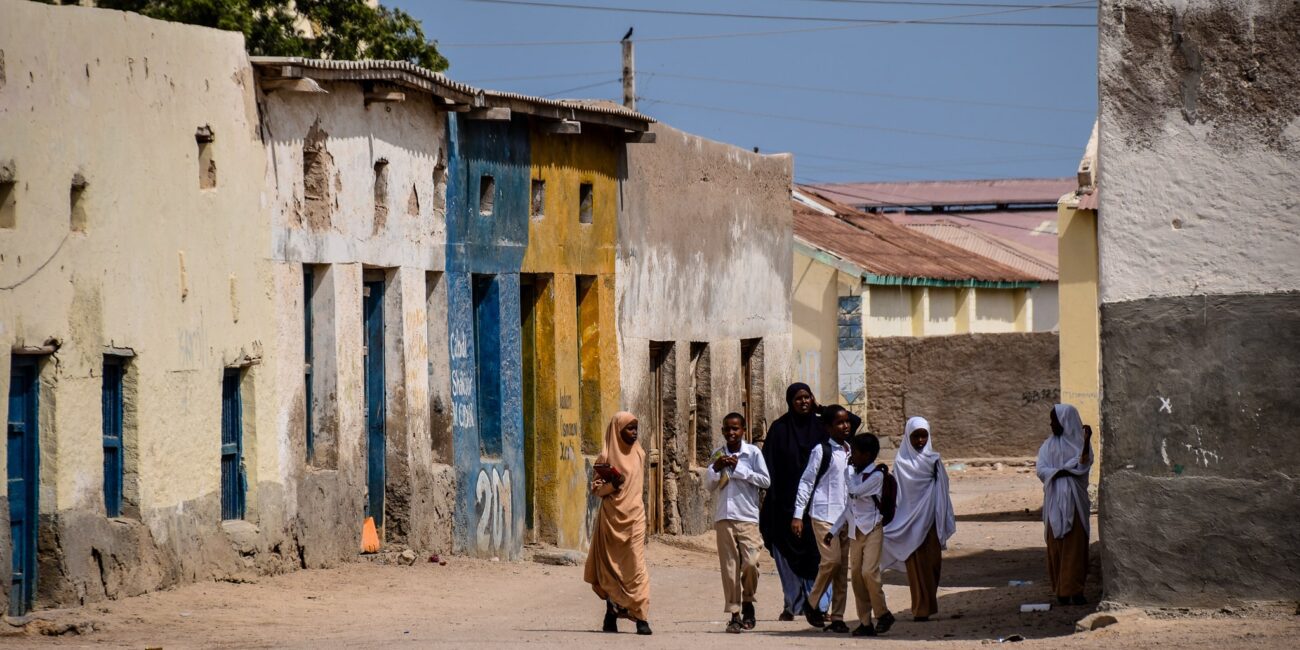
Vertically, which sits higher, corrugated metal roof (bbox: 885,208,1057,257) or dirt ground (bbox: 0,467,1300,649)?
corrugated metal roof (bbox: 885,208,1057,257)

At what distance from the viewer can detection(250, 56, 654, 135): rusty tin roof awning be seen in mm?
14281

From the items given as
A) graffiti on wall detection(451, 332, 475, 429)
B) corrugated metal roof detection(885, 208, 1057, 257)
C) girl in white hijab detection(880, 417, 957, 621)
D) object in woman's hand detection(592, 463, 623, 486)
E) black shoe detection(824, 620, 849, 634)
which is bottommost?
black shoe detection(824, 620, 849, 634)

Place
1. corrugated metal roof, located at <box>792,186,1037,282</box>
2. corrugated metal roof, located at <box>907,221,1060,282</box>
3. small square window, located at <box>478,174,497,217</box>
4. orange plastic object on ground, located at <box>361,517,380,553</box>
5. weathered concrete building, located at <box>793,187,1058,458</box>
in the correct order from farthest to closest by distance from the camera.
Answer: corrugated metal roof, located at <box>907,221,1060,282</box> < corrugated metal roof, located at <box>792,186,1037,282</box> < weathered concrete building, located at <box>793,187,1058,458</box> < small square window, located at <box>478,174,497,217</box> < orange plastic object on ground, located at <box>361,517,380,553</box>

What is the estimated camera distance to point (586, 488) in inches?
742

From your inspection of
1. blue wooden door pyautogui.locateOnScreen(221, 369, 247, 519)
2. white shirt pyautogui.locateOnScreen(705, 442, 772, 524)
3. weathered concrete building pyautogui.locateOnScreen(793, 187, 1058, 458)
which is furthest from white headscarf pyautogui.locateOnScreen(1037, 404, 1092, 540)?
weathered concrete building pyautogui.locateOnScreen(793, 187, 1058, 458)

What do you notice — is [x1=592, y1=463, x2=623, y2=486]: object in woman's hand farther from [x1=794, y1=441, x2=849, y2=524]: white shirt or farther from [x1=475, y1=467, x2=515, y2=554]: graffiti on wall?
[x1=475, y1=467, x2=515, y2=554]: graffiti on wall

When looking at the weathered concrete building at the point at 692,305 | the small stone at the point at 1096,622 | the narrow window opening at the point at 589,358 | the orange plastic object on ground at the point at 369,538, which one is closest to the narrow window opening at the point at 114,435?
the orange plastic object on ground at the point at 369,538

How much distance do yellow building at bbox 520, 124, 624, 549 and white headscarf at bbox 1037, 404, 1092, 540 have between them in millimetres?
5372

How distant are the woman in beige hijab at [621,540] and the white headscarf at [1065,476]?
338cm

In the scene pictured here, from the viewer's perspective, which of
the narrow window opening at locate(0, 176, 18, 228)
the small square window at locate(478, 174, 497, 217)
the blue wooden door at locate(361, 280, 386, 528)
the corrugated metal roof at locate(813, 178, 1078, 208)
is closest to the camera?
the narrow window opening at locate(0, 176, 18, 228)

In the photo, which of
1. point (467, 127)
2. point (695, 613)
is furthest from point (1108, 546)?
point (467, 127)

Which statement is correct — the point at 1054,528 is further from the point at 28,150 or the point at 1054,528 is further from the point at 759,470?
the point at 28,150

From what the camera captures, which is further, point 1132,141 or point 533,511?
point 533,511

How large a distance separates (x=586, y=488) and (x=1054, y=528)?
5.83 meters
